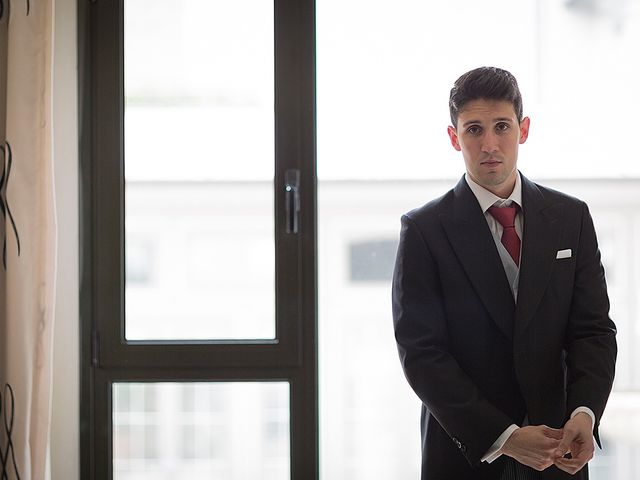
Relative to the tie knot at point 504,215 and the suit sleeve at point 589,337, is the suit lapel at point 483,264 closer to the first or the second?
the tie knot at point 504,215

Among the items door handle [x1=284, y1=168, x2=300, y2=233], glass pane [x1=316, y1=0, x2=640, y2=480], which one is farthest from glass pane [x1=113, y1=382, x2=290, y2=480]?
door handle [x1=284, y1=168, x2=300, y2=233]

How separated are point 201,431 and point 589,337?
3.89ft

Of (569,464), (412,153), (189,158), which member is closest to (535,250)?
(569,464)

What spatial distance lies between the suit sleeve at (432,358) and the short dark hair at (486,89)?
0.31 metres

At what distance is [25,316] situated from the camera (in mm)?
2014

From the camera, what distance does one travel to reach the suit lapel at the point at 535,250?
66.7 inches

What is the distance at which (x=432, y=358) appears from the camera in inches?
65.6

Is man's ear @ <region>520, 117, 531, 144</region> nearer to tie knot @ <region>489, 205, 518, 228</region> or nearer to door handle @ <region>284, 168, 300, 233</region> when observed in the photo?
tie knot @ <region>489, 205, 518, 228</region>

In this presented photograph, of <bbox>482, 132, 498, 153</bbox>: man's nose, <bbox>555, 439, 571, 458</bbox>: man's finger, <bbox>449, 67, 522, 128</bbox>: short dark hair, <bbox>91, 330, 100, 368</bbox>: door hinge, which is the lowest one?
<bbox>555, 439, 571, 458</bbox>: man's finger

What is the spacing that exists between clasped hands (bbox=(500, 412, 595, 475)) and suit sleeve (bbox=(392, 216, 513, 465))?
1.7 inches

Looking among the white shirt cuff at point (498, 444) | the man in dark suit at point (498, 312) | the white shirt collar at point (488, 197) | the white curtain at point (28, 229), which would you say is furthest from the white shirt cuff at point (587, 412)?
the white curtain at point (28, 229)

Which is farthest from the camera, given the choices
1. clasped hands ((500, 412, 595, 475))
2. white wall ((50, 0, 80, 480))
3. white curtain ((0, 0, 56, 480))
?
white wall ((50, 0, 80, 480))

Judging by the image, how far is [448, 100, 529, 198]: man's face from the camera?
69.6 inches

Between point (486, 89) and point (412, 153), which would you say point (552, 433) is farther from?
point (412, 153)
